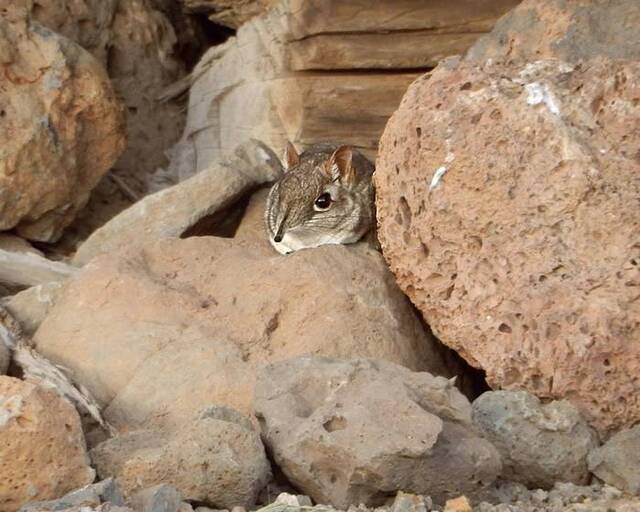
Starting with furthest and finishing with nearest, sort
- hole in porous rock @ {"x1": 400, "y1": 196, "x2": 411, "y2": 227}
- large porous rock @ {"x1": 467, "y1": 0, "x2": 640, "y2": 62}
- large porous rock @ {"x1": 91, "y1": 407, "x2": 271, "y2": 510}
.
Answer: hole in porous rock @ {"x1": 400, "y1": 196, "x2": 411, "y2": 227} → large porous rock @ {"x1": 467, "y1": 0, "x2": 640, "y2": 62} → large porous rock @ {"x1": 91, "y1": 407, "x2": 271, "y2": 510}

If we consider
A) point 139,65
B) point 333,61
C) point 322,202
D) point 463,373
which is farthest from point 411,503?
point 139,65

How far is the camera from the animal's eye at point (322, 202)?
659 centimetres

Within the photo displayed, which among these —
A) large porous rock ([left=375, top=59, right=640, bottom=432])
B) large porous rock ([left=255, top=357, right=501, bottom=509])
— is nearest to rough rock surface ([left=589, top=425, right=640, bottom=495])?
large porous rock ([left=375, top=59, right=640, bottom=432])

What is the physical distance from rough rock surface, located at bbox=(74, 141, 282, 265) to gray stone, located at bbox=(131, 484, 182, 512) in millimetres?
3126

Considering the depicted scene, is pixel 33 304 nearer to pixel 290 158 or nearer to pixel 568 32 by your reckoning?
pixel 290 158

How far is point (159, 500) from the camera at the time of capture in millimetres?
4078

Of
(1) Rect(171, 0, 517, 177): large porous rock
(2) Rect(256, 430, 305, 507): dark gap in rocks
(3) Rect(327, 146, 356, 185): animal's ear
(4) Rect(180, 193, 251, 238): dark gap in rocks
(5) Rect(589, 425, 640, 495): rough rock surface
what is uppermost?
(1) Rect(171, 0, 517, 177): large porous rock

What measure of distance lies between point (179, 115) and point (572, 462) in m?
5.40

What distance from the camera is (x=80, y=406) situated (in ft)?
16.4

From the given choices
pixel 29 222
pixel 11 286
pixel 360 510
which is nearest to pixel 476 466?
pixel 360 510

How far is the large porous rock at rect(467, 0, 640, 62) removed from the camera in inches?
221

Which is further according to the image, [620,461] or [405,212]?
[405,212]

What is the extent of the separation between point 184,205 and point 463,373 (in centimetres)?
199

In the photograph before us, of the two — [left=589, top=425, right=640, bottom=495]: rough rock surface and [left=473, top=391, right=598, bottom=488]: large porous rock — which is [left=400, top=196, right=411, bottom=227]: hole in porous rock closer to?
[left=473, top=391, right=598, bottom=488]: large porous rock
